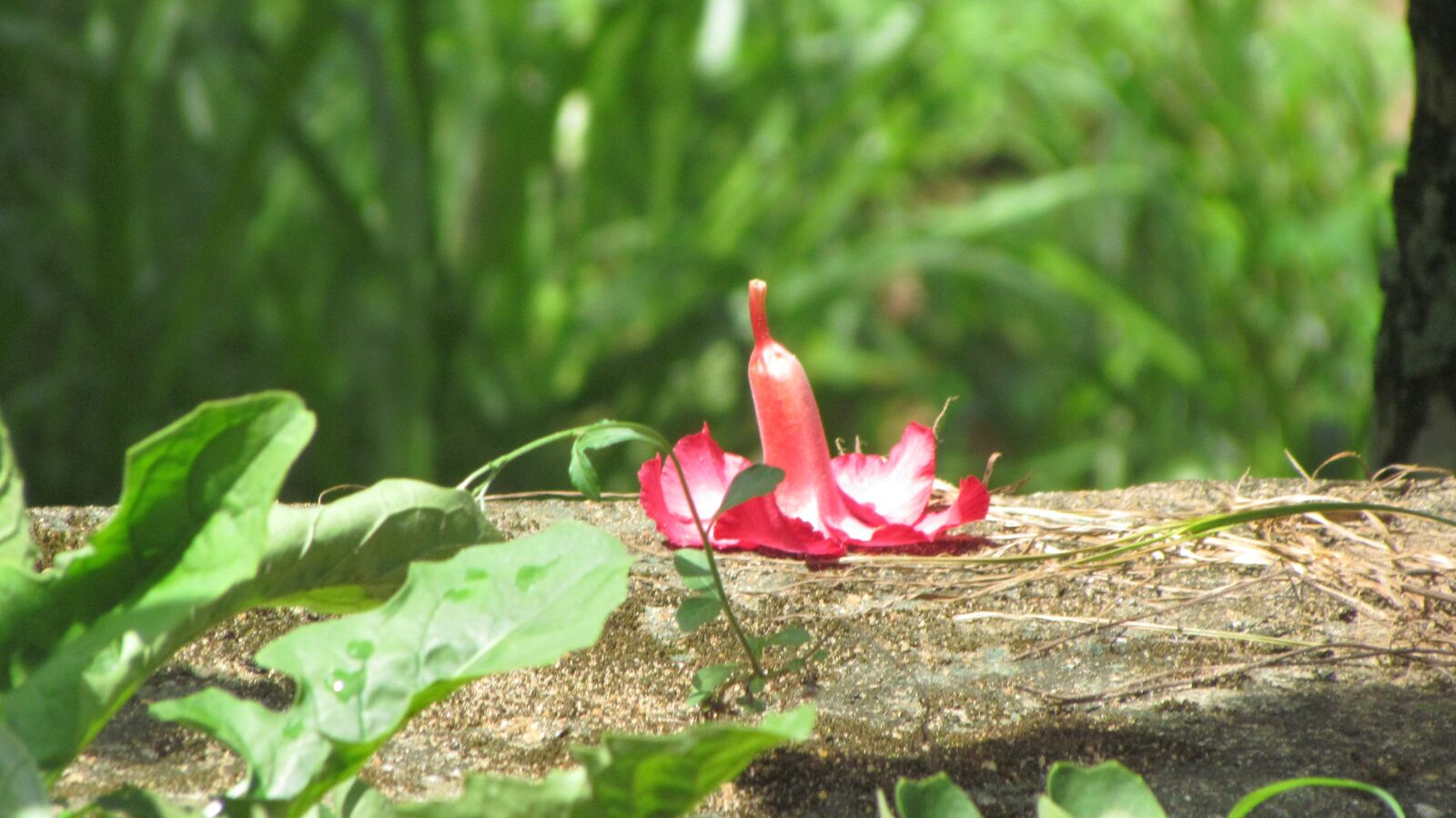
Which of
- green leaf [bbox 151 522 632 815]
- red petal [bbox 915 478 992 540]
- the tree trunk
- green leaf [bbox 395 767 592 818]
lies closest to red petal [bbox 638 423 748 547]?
red petal [bbox 915 478 992 540]

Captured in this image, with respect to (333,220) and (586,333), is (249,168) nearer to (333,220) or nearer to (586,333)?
(333,220)

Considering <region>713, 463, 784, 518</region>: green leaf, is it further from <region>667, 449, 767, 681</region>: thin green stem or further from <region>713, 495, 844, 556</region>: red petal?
<region>713, 495, 844, 556</region>: red petal

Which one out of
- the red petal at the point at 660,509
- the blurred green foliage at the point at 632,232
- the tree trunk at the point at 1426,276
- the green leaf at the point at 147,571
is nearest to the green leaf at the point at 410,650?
the green leaf at the point at 147,571

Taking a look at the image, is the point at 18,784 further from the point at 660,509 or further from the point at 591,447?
the point at 660,509

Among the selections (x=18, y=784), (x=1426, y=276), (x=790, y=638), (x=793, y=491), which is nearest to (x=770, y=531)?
(x=793, y=491)

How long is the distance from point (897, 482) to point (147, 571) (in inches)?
23.0

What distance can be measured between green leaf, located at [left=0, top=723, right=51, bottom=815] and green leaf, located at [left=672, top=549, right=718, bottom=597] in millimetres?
370

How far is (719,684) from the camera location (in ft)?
2.87

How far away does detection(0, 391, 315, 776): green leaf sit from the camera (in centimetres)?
66

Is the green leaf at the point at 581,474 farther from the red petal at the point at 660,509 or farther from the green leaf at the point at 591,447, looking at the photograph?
the red petal at the point at 660,509

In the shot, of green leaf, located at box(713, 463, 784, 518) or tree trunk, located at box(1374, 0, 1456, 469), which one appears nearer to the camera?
green leaf, located at box(713, 463, 784, 518)

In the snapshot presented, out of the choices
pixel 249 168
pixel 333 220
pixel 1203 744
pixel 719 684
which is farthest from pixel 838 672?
pixel 333 220

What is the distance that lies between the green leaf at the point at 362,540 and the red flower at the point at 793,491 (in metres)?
0.26

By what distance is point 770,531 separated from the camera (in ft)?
3.60
